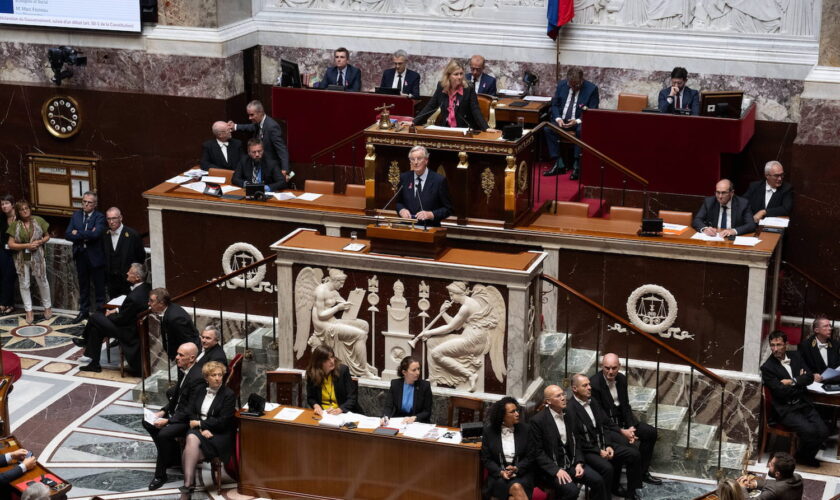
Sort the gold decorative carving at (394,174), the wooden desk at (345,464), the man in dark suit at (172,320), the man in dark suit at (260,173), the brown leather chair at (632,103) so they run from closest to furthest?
the wooden desk at (345,464) → the man in dark suit at (172,320) → the gold decorative carving at (394,174) → the man in dark suit at (260,173) → the brown leather chair at (632,103)

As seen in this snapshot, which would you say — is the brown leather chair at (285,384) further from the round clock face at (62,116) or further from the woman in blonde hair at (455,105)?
the round clock face at (62,116)

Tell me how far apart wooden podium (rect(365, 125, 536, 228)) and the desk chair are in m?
2.61

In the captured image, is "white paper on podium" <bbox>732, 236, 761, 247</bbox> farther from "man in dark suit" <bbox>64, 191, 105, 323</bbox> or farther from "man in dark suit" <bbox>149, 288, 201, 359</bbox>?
"man in dark suit" <bbox>64, 191, 105, 323</bbox>

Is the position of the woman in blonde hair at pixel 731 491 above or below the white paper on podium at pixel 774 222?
below

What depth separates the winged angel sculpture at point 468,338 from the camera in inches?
440

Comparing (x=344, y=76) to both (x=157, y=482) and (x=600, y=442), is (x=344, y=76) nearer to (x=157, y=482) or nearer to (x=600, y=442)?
(x=157, y=482)

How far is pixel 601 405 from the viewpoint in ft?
36.2

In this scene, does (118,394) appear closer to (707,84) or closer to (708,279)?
(708,279)

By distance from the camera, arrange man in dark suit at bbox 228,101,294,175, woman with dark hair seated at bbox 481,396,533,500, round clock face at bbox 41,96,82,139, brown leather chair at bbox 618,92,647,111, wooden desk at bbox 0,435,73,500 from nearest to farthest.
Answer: wooden desk at bbox 0,435,73,500, woman with dark hair seated at bbox 481,396,533,500, man in dark suit at bbox 228,101,294,175, brown leather chair at bbox 618,92,647,111, round clock face at bbox 41,96,82,139

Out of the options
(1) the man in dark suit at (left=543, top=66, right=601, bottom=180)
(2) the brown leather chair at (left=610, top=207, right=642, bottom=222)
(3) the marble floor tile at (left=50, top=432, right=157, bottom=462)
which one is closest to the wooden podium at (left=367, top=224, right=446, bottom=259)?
(2) the brown leather chair at (left=610, top=207, right=642, bottom=222)

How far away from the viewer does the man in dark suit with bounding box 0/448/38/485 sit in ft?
33.3

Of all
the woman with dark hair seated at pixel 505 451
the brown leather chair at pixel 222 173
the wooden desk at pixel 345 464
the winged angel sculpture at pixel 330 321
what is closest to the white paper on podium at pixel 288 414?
the wooden desk at pixel 345 464

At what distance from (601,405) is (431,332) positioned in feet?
4.88

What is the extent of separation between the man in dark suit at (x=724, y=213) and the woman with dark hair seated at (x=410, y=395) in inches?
120
